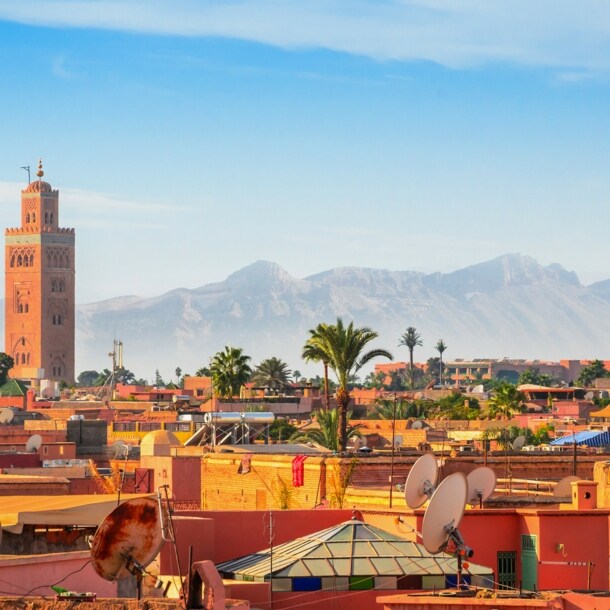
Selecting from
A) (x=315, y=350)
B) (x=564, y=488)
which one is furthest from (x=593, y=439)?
(x=564, y=488)

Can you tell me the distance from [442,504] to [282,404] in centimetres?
6500

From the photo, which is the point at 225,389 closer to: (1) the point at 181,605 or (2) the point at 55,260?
(1) the point at 181,605

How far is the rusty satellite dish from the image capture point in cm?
1335

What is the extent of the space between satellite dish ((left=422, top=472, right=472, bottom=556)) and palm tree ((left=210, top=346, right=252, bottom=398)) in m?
61.3

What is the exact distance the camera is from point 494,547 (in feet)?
68.4

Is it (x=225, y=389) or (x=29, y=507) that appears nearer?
(x=29, y=507)

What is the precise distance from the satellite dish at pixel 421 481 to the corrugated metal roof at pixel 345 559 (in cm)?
49

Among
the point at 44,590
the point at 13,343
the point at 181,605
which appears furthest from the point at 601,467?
the point at 13,343

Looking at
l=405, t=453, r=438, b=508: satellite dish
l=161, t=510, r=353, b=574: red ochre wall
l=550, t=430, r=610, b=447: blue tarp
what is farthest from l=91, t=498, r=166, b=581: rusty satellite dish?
l=550, t=430, r=610, b=447: blue tarp

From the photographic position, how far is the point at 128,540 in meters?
13.5

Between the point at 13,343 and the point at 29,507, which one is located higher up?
the point at 13,343

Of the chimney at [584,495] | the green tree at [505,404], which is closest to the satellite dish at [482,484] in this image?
the chimney at [584,495]

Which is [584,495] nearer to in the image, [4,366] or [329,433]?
[329,433]

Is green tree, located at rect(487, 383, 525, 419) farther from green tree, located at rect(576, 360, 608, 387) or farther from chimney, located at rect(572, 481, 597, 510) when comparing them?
green tree, located at rect(576, 360, 608, 387)
